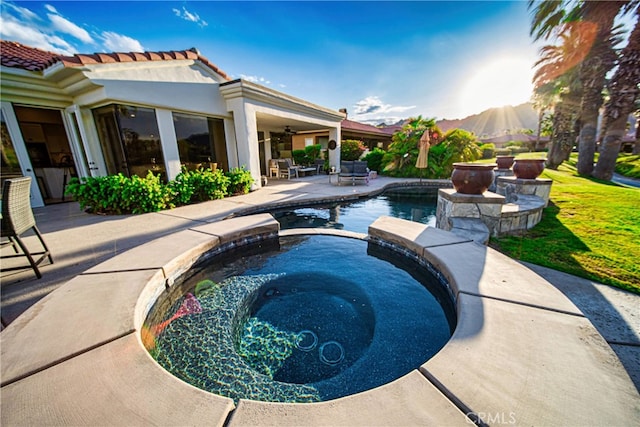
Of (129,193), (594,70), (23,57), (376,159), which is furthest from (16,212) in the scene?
(594,70)

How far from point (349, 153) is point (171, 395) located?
15.1 meters

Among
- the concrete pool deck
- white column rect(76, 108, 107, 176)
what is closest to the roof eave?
white column rect(76, 108, 107, 176)

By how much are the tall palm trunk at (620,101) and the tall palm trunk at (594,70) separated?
0.52 meters

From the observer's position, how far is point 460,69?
948cm

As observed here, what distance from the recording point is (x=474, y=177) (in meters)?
3.58

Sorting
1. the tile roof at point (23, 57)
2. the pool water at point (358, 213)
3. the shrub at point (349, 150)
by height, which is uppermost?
the tile roof at point (23, 57)

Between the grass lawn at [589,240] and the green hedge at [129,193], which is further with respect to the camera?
the green hedge at [129,193]

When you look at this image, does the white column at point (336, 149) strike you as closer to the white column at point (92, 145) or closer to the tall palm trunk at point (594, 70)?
the white column at point (92, 145)

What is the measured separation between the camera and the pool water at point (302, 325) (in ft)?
5.15

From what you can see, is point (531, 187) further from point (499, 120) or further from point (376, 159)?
point (499, 120)

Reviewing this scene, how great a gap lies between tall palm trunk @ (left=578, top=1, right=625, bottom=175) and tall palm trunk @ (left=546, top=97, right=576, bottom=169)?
2.80 meters

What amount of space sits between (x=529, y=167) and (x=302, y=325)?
6052mm

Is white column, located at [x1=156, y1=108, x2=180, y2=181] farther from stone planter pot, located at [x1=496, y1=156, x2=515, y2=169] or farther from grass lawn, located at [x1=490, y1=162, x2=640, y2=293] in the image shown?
stone planter pot, located at [x1=496, y1=156, x2=515, y2=169]

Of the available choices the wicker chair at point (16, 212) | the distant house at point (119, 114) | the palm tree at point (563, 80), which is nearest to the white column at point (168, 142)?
the distant house at point (119, 114)
